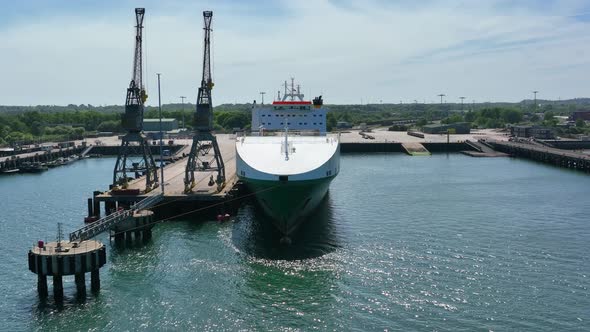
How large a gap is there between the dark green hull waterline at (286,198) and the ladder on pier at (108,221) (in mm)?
10436

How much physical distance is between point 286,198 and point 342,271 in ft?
27.5

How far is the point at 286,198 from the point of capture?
44.1 m

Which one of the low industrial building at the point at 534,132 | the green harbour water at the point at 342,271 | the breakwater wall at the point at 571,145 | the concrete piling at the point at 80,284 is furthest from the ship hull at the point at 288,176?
the low industrial building at the point at 534,132

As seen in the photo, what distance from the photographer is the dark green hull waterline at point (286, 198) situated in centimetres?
4375

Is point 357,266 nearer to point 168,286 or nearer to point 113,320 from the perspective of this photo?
point 168,286

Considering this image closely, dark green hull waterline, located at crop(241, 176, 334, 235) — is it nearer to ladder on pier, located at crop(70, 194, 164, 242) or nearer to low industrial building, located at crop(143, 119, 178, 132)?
ladder on pier, located at crop(70, 194, 164, 242)

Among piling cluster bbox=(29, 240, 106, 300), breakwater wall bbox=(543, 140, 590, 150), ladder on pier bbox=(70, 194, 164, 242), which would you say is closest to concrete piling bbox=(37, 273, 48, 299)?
piling cluster bbox=(29, 240, 106, 300)

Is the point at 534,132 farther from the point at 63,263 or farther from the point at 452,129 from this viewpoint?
the point at 63,263

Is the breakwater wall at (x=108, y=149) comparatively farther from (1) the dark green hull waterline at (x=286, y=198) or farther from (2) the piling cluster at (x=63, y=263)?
(2) the piling cluster at (x=63, y=263)

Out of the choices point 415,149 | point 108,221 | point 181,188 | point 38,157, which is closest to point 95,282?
point 108,221

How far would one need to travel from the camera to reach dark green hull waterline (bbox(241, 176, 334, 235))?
43.8 meters

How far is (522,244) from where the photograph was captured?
44656mm

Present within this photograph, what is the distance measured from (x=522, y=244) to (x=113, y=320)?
3037cm

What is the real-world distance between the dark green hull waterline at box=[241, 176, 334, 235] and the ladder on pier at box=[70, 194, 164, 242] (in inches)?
411
